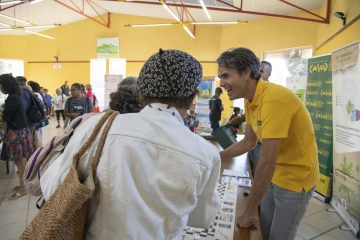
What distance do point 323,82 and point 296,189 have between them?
118 inches

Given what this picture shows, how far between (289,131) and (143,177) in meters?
0.92

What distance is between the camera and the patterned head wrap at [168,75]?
744 mm

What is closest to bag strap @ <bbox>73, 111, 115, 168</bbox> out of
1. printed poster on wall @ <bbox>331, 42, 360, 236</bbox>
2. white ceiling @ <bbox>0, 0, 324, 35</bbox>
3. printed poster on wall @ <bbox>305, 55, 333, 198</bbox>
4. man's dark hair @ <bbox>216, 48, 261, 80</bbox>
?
man's dark hair @ <bbox>216, 48, 261, 80</bbox>

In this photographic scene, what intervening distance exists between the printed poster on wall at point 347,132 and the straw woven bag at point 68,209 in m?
3.03

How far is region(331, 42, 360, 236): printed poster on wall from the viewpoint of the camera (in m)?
2.84

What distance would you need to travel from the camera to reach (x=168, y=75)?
74 centimetres

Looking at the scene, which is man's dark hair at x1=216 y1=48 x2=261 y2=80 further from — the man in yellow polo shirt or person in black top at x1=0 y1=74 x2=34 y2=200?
person in black top at x1=0 y1=74 x2=34 y2=200

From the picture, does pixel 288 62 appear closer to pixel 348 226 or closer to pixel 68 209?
pixel 348 226

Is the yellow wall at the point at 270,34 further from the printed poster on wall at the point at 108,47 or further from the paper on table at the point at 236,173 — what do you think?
the paper on table at the point at 236,173

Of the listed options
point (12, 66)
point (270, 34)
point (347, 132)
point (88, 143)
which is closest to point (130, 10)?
point (270, 34)

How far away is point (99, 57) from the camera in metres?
12.6

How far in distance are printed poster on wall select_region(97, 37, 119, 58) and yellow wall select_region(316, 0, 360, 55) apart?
8.75 metres

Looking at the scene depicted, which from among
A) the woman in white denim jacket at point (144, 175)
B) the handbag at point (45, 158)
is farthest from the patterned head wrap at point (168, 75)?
the handbag at point (45, 158)

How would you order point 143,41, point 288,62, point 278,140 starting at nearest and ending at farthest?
point 278,140 < point 288,62 < point 143,41
